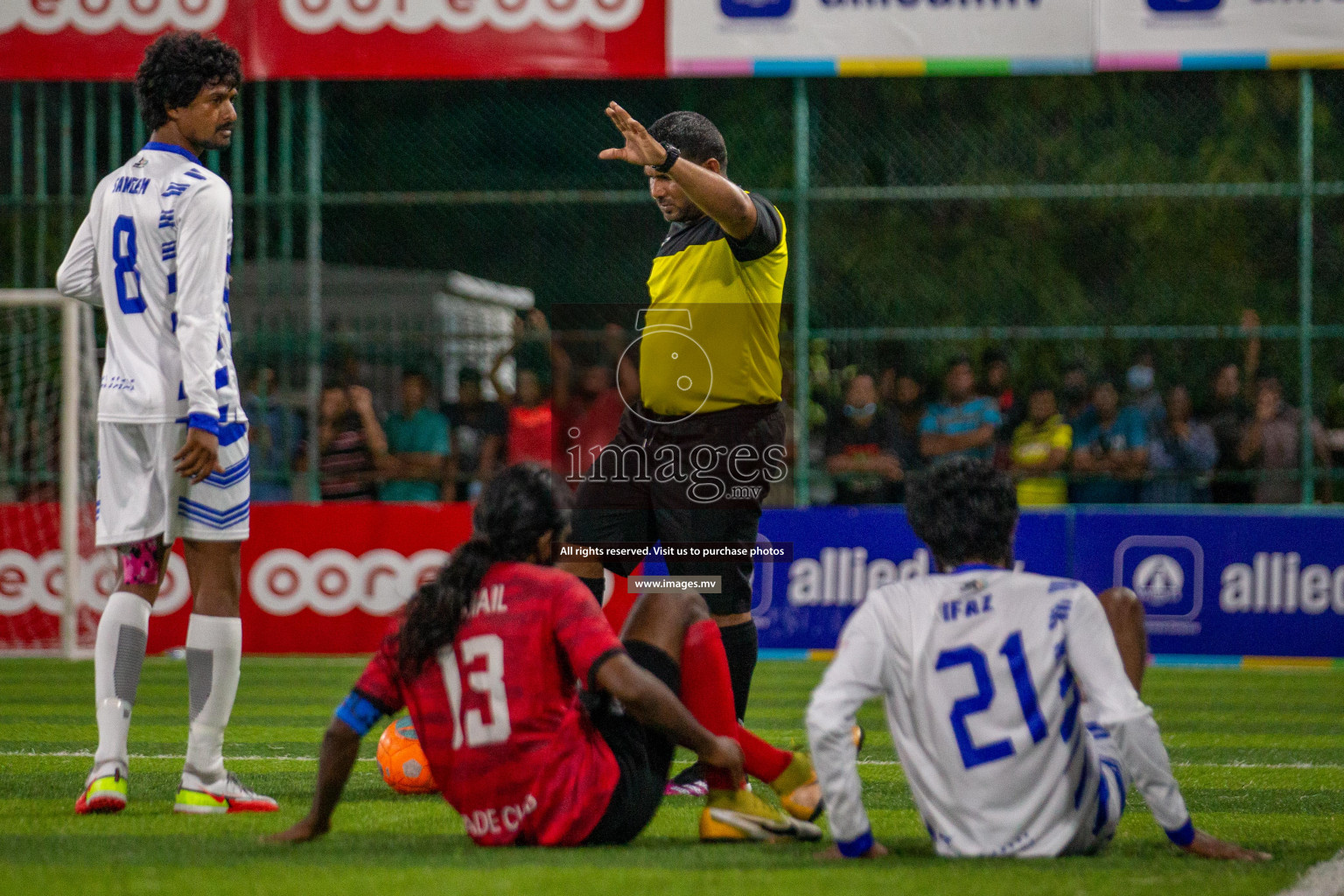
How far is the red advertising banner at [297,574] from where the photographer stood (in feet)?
39.0

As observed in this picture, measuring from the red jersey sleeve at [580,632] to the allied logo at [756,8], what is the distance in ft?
29.8

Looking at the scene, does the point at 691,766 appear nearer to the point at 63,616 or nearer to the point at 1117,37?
the point at 63,616

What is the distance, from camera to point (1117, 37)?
480 inches

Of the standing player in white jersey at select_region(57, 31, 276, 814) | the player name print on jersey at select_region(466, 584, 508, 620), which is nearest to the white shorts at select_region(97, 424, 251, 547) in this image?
the standing player in white jersey at select_region(57, 31, 276, 814)

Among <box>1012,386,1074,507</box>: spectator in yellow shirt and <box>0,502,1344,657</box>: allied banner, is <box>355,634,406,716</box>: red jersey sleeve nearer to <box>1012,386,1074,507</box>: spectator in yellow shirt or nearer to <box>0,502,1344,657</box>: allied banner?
<box>0,502,1344,657</box>: allied banner

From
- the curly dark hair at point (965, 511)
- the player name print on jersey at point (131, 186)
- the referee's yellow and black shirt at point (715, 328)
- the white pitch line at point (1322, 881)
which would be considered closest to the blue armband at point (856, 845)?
the curly dark hair at point (965, 511)

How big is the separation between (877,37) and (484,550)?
29.9ft

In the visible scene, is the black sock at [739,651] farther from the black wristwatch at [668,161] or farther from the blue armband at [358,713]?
the blue armband at [358,713]

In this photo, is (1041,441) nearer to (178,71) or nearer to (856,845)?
(178,71)

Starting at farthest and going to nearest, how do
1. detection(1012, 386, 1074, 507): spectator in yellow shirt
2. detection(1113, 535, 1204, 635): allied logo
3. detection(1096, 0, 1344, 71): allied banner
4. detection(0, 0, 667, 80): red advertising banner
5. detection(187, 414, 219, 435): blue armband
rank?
detection(0, 0, 667, 80): red advertising banner, detection(1096, 0, 1344, 71): allied banner, detection(1012, 386, 1074, 507): spectator in yellow shirt, detection(1113, 535, 1204, 635): allied logo, detection(187, 414, 219, 435): blue armband

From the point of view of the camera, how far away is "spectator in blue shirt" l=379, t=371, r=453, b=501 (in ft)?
39.6

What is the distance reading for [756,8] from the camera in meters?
12.3

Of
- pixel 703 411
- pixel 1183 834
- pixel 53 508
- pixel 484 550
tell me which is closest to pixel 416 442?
pixel 53 508

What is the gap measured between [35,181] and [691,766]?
8919 millimetres
